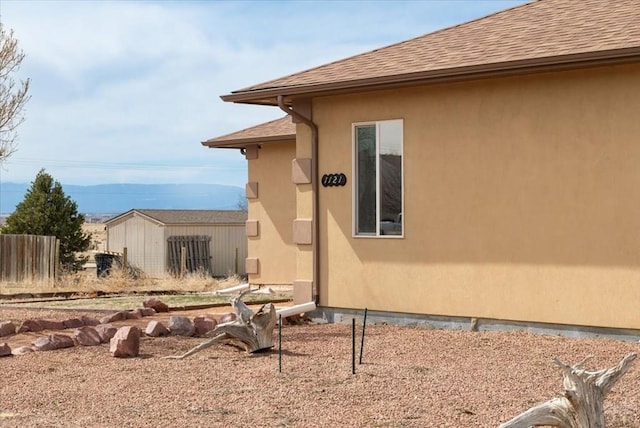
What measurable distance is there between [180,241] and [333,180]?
17610 millimetres

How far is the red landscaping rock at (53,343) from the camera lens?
1061 centimetres

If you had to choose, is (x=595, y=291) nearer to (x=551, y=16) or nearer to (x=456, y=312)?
(x=456, y=312)

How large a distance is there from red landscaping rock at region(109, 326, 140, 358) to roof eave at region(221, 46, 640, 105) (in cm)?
444

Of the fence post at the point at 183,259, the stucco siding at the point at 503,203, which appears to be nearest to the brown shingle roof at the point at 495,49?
the stucco siding at the point at 503,203

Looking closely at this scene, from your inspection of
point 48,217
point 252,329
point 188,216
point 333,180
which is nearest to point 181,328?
point 252,329

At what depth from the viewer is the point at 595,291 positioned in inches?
417

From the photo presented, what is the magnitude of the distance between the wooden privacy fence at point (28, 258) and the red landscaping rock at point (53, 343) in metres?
13.2

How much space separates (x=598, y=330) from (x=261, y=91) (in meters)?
5.79

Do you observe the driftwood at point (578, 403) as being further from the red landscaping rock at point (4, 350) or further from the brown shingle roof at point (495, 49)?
the red landscaping rock at point (4, 350)

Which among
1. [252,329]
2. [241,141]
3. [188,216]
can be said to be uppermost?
[241,141]

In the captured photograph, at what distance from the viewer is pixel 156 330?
11383 mm

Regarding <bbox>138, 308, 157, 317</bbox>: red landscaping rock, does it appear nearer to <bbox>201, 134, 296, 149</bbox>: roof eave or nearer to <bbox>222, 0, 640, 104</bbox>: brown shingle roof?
<bbox>222, 0, 640, 104</bbox>: brown shingle roof

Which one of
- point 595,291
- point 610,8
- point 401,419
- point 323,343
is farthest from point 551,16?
point 401,419

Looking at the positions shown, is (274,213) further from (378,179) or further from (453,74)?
(453,74)
